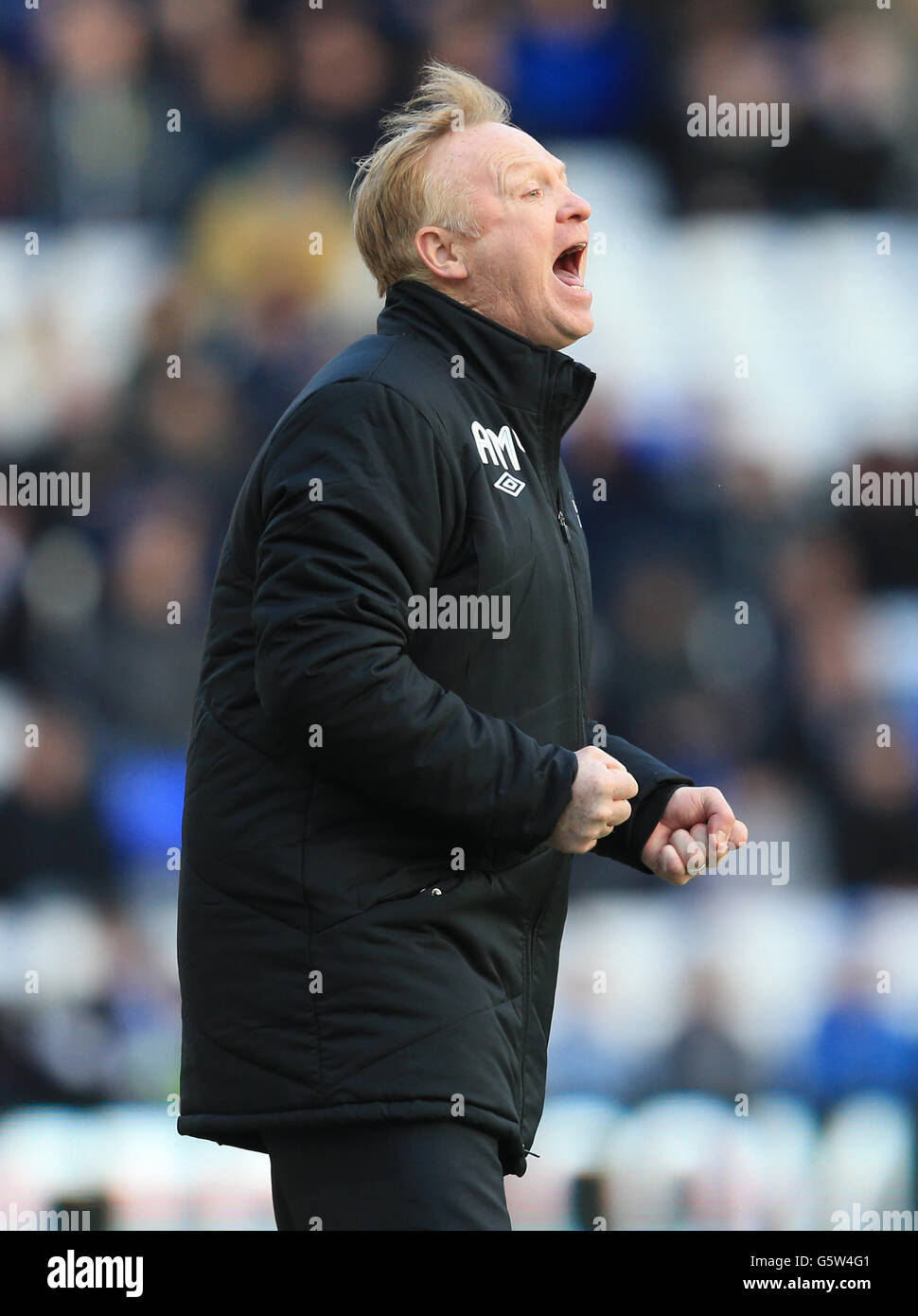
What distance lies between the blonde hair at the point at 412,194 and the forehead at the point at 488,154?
0.02 meters

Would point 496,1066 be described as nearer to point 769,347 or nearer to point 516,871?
point 516,871

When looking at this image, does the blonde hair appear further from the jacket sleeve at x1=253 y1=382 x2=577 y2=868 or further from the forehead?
the jacket sleeve at x1=253 y1=382 x2=577 y2=868

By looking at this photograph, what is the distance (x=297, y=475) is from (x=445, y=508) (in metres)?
0.16

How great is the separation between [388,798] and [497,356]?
0.56 meters

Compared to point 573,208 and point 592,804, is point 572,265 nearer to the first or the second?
point 573,208

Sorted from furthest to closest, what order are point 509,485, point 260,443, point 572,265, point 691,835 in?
point 260,443 < point 572,265 < point 691,835 < point 509,485

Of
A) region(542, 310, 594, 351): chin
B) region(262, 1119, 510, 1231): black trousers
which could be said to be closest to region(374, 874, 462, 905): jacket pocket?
region(262, 1119, 510, 1231): black trousers

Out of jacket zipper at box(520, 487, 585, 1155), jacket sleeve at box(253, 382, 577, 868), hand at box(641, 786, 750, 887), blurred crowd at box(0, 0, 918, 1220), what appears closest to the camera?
jacket sleeve at box(253, 382, 577, 868)

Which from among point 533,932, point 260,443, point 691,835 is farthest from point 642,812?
point 260,443

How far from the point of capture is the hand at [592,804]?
183 centimetres

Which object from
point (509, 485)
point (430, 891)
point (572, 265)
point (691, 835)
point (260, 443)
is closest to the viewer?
point (430, 891)

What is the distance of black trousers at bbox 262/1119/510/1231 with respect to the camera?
1.79 metres

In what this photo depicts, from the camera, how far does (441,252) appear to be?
220 centimetres

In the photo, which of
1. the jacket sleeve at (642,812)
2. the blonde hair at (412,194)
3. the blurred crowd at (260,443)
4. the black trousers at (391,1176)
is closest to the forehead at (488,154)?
the blonde hair at (412,194)
